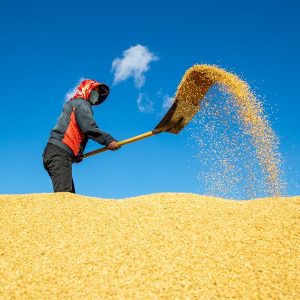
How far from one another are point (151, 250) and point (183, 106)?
104 inches

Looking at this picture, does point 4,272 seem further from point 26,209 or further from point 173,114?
point 173,114

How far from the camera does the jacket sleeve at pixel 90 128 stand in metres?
4.60

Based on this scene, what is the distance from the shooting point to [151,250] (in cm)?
278

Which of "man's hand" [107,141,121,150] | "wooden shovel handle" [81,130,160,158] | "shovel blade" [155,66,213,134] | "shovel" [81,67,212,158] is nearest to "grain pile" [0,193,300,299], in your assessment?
"man's hand" [107,141,121,150]

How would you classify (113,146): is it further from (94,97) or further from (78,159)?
(94,97)

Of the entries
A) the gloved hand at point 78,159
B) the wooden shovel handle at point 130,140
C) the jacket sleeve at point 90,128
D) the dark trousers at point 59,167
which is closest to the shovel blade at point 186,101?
the wooden shovel handle at point 130,140

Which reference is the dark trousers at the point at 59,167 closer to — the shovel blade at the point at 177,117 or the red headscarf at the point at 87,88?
the red headscarf at the point at 87,88

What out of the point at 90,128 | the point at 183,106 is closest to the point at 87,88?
the point at 90,128

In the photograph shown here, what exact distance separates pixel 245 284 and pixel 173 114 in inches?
118

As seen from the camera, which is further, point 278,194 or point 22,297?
point 278,194

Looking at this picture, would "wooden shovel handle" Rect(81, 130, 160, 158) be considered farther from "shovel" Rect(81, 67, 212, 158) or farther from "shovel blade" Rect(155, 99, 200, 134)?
"shovel blade" Rect(155, 99, 200, 134)

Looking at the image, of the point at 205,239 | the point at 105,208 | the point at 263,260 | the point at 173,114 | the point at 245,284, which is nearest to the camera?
the point at 245,284

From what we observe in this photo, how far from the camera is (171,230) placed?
3.05 metres

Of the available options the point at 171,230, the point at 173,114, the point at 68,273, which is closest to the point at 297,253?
the point at 171,230
